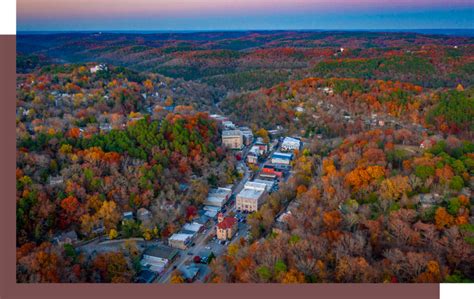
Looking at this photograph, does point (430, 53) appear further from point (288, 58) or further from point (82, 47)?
point (82, 47)

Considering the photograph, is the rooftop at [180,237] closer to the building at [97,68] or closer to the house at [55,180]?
the house at [55,180]

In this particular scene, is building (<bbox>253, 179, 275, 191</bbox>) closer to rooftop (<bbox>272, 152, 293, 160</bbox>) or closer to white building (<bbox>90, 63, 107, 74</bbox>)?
rooftop (<bbox>272, 152, 293, 160</bbox>)

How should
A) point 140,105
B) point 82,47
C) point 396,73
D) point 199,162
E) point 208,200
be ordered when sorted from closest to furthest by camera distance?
point 208,200 → point 199,162 → point 140,105 → point 396,73 → point 82,47

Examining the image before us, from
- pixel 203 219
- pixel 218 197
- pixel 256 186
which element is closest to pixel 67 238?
pixel 203 219

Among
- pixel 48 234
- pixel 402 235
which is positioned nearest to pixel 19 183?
pixel 48 234

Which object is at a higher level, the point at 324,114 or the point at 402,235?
the point at 324,114

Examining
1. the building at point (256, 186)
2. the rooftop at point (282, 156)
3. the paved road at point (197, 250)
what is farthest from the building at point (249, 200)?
the rooftop at point (282, 156)
